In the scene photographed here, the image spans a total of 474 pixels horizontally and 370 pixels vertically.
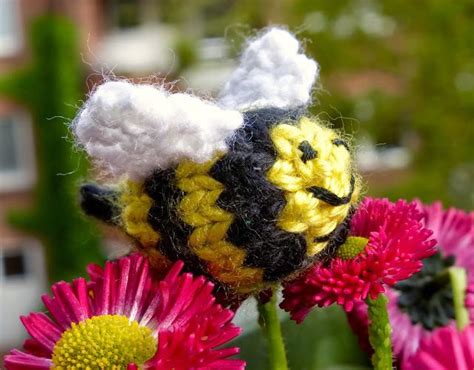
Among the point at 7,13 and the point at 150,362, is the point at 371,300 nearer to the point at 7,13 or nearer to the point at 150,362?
the point at 150,362

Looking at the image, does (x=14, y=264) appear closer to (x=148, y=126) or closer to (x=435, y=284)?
(x=435, y=284)

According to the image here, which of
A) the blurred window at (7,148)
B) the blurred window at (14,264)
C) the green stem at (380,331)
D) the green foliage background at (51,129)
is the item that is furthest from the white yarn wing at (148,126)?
the blurred window at (14,264)

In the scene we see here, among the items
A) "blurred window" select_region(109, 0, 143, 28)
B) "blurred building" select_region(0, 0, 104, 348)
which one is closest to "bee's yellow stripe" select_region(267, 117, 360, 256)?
"blurred building" select_region(0, 0, 104, 348)

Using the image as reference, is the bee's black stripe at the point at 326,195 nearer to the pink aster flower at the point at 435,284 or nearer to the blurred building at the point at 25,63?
the pink aster flower at the point at 435,284

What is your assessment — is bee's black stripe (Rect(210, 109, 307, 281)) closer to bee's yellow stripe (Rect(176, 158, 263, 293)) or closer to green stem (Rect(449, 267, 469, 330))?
bee's yellow stripe (Rect(176, 158, 263, 293))

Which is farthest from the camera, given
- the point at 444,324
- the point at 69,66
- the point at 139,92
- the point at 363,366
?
the point at 69,66

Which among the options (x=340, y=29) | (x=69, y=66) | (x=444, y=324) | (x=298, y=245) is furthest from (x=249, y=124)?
(x=69, y=66)
